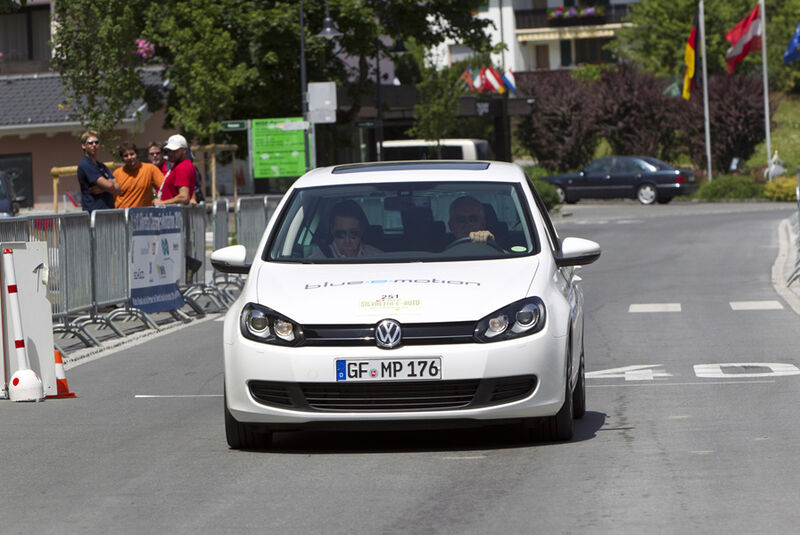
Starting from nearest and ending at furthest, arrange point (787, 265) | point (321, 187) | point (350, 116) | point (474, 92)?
point (321, 187) → point (787, 265) → point (350, 116) → point (474, 92)

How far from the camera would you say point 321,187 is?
9.55 meters

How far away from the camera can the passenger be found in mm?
9125

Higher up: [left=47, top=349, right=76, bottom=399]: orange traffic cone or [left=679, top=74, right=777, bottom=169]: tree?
[left=679, top=74, right=777, bottom=169]: tree

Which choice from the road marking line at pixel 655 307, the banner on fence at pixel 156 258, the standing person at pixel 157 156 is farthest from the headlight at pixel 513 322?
the standing person at pixel 157 156

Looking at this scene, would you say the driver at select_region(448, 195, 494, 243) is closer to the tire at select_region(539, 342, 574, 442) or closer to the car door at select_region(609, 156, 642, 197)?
the tire at select_region(539, 342, 574, 442)

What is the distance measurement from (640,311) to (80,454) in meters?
9.80

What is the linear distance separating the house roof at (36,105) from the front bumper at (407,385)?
3904cm

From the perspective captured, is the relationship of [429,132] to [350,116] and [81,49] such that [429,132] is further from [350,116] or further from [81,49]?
[81,49]

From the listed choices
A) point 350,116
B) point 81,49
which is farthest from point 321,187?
point 350,116

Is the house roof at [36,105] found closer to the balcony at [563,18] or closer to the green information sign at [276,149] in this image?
the green information sign at [276,149]

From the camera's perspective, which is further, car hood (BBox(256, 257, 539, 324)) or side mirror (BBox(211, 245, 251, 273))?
side mirror (BBox(211, 245, 251, 273))

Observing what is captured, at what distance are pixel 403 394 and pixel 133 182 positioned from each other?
11157 mm

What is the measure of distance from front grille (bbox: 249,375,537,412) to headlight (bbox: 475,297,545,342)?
21 cm

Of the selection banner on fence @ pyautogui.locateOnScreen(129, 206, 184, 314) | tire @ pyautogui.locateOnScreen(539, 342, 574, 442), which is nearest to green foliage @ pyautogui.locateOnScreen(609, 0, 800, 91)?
banner on fence @ pyautogui.locateOnScreen(129, 206, 184, 314)
